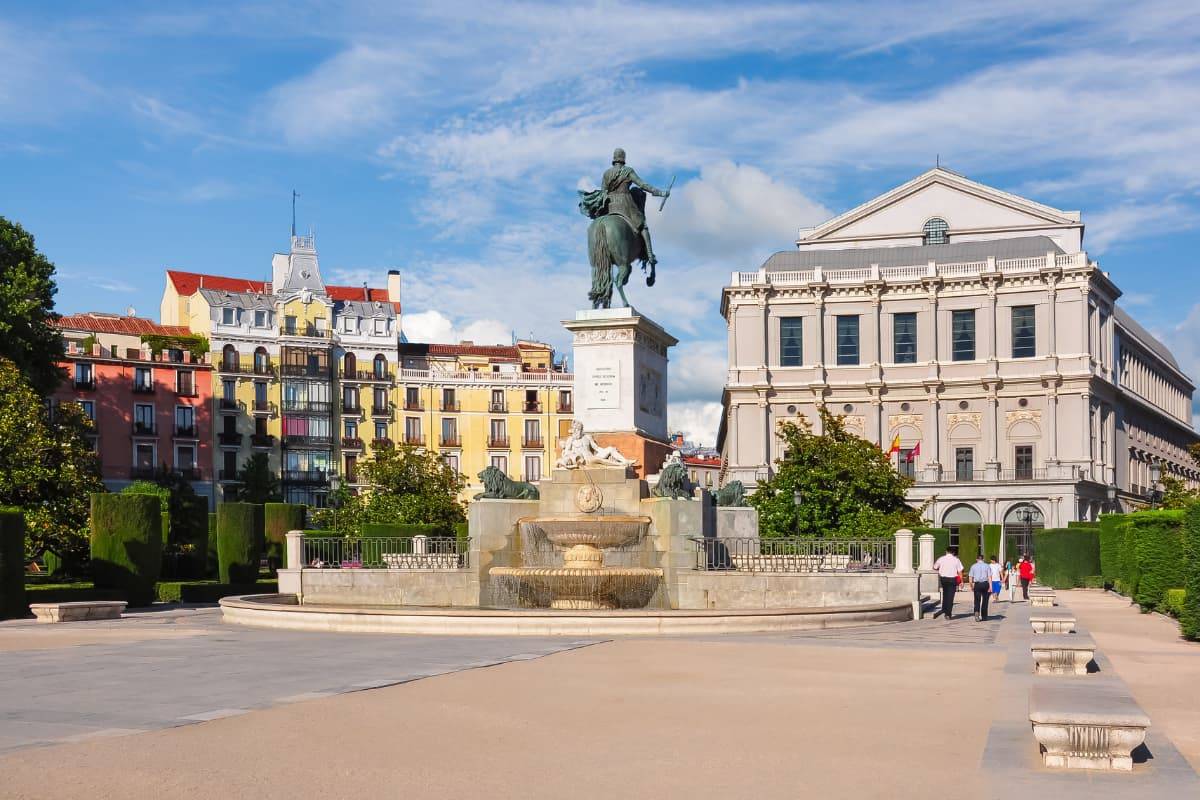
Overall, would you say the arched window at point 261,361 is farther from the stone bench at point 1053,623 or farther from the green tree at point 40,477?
the stone bench at point 1053,623

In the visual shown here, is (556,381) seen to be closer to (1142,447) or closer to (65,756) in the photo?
(1142,447)

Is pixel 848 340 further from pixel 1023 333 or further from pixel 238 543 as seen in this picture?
pixel 238 543

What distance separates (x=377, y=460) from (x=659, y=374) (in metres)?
44.7

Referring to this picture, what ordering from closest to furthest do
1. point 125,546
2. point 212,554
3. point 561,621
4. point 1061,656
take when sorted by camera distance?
1. point 1061,656
2. point 561,621
3. point 125,546
4. point 212,554

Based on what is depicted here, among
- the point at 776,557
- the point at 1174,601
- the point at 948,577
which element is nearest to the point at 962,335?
the point at 1174,601

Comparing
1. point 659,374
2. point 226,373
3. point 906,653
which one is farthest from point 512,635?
point 226,373

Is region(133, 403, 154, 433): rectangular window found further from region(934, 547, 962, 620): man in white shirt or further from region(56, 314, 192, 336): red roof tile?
region(934, 547, 962, 620): man in white shirt

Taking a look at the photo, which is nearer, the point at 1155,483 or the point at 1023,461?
the point at 1023,461

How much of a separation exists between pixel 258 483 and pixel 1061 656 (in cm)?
7743

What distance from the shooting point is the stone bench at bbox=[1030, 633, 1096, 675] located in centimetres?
1694

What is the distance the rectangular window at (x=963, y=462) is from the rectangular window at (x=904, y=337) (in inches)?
278

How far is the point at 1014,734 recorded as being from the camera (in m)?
12.2

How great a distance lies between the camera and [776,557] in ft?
95.8

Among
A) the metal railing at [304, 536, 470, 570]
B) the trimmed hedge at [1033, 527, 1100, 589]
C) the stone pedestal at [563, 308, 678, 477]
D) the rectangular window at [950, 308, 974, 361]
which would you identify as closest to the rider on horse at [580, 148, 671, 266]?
the stone pedestal at [563, 308, 678, 477]
